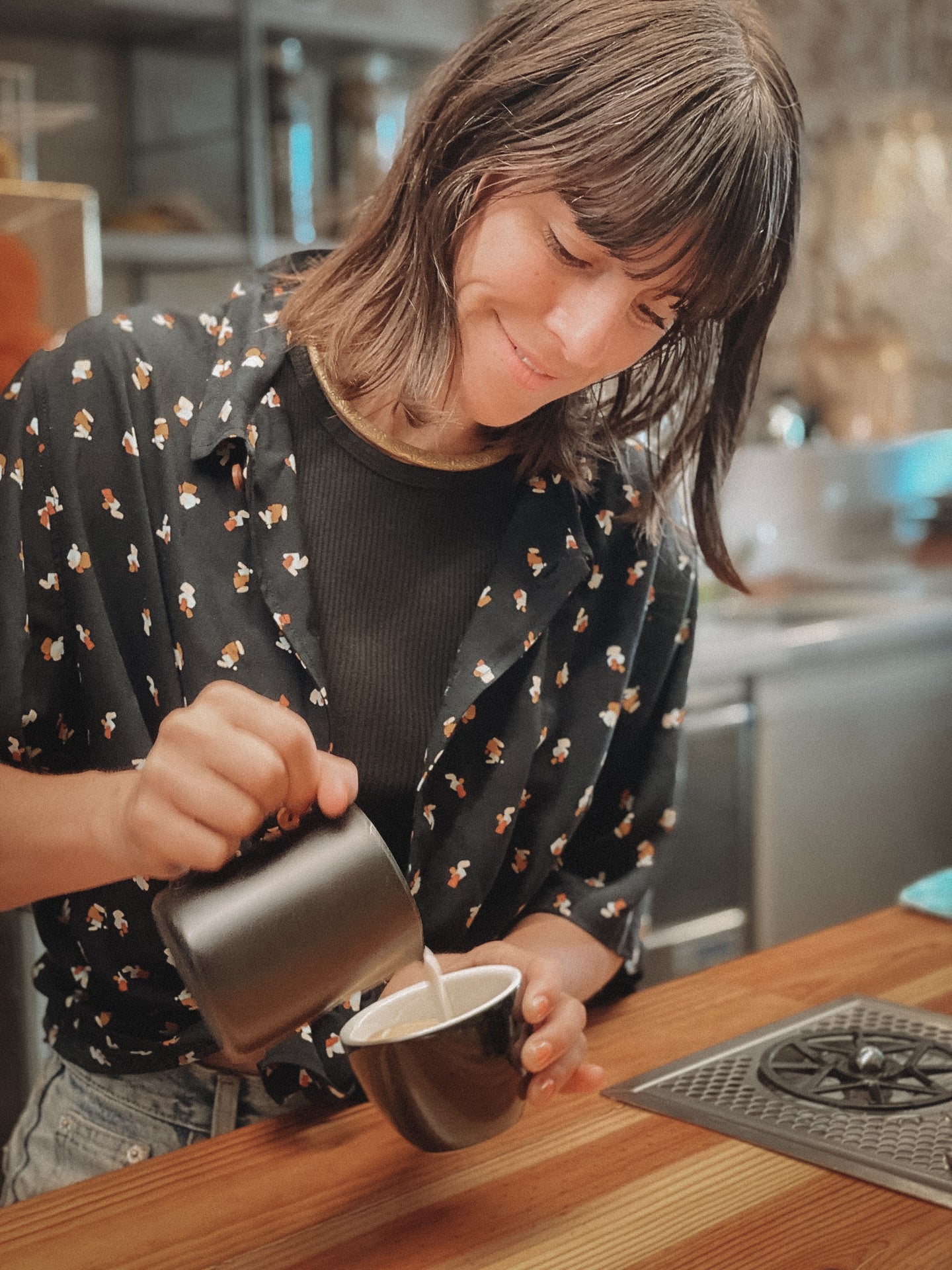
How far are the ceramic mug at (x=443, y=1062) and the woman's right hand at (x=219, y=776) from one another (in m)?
0.14

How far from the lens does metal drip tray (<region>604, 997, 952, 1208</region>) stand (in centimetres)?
90

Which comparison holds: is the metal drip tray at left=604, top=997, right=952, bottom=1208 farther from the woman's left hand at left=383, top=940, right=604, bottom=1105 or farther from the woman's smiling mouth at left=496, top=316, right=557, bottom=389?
the woman's smiling mouth at left=496, top=316, right=557, bottom=389

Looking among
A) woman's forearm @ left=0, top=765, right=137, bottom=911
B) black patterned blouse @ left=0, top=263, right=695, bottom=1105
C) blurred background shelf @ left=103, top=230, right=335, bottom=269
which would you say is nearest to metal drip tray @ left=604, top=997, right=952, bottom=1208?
black patterned blouse @ left=0, top=263, right=695, bottom=1105

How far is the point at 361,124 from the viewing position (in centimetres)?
286

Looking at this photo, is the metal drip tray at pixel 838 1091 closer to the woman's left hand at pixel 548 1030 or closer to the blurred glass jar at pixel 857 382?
the woman's left hand at pixel 548 1030

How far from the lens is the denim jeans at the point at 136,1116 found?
3.51ft

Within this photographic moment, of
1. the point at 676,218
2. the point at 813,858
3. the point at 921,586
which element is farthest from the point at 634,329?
the point at 921,586

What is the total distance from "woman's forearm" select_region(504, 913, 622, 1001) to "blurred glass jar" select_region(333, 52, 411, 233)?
2.00m

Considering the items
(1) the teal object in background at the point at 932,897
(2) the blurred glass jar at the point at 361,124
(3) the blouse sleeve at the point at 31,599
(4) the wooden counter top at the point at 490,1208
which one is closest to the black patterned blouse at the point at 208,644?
(3) the blouse sleeve at the point at 31,599

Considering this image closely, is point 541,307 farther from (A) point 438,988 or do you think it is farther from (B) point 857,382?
(B) point 857,382

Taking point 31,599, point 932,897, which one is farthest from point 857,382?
point 31,599

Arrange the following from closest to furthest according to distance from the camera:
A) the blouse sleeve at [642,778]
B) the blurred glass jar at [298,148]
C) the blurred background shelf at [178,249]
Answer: the blouse sleeve at [642,778]
the blurred background shelf at [178,249]
the blurred glass jar at [298,148]

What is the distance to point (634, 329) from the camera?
3.33 ft

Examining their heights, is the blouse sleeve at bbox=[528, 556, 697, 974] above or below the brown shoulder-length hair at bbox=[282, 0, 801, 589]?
below
